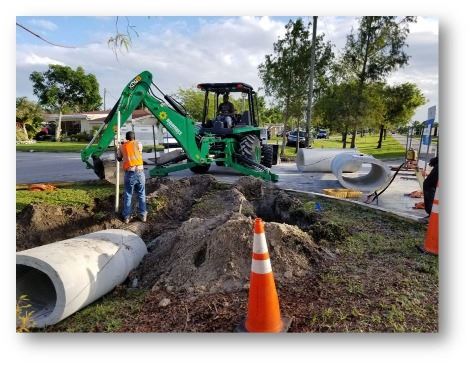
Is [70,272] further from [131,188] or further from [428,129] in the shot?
[428,129]

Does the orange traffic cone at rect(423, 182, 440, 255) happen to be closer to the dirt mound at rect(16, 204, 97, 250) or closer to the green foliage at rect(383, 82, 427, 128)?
the dirt mound at rect(16, 204, 97, 250)

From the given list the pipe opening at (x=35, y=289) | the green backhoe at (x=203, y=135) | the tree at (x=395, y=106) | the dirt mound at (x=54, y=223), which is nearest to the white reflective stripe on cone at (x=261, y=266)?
the pipe opening at (x=35, y=289)

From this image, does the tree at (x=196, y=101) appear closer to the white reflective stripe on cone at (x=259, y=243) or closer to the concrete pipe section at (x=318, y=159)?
the concrete pipe section at (x=318, y=159)

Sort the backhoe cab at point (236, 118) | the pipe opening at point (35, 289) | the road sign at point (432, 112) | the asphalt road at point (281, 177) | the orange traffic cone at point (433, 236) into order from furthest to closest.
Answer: the backhoe cab at point (236, 118) → the asphalt road at point (281, 177) → the orange traffic cone at point (433, 236) → the road sign at point (432, 112) → the pipe opening at point (35, 289)

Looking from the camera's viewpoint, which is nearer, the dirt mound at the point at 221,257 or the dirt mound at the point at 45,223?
the dirt mound at the point at 221,257

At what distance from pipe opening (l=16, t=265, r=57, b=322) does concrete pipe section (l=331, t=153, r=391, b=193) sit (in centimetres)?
637

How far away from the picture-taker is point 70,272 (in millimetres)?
3232

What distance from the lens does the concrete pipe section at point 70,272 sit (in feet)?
10.5

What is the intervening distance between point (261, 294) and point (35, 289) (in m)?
1.98

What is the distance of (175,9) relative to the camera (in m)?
3.92

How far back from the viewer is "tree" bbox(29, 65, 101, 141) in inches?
197

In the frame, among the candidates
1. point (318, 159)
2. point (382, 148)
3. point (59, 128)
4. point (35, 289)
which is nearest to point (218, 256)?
point (35, 289)

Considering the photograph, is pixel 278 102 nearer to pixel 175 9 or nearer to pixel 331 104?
pixel 331 104

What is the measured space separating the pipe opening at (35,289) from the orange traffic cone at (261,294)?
5.39 feet
